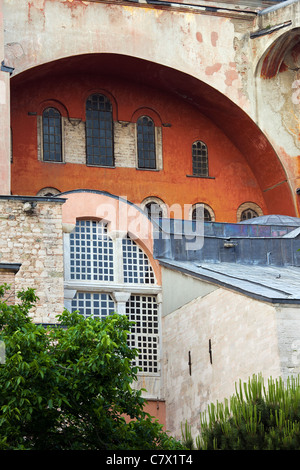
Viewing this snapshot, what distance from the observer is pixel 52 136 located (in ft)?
128

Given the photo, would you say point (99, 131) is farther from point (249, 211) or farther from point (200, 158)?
point (249, 211)

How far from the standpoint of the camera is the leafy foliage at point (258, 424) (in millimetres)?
22078

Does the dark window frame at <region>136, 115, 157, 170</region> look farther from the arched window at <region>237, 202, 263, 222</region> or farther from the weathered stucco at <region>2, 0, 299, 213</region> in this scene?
the arched window at <region>237, 202, 263, 222</region>

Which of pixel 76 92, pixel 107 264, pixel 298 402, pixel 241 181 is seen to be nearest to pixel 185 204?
pixel 241 181

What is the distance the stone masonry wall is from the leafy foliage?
6.93 meters

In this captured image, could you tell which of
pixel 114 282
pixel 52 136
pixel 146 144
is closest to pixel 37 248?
pixel 114 282

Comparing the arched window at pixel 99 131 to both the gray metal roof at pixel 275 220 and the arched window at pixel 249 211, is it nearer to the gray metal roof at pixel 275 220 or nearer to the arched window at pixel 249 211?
the arched window at pixel 249 211

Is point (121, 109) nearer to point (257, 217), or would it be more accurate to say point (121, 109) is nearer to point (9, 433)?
point (257, 217)

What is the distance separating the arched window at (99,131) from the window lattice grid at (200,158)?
2.84 m

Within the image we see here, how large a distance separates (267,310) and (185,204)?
12.2 meters

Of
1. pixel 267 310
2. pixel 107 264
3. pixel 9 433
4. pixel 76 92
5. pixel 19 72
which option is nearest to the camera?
pixel 9 433

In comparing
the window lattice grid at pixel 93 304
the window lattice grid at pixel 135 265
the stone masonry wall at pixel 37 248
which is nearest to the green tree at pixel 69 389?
the stone masonry wall at pixel 37 248

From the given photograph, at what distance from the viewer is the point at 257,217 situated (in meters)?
38.6

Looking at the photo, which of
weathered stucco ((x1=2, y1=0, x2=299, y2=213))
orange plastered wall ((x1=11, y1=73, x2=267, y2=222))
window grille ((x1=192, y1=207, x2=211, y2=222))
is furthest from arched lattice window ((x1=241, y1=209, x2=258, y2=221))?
window grille ((x1=192, y1=207, x2=211, y2=222))
